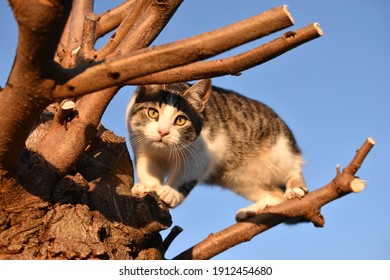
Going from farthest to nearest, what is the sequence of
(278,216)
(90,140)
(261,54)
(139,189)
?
1. (139,189)
2. (278,216)
3. (90,140)
4. (261,54)

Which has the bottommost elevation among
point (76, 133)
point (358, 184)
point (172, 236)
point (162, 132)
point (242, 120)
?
point (172, 236)

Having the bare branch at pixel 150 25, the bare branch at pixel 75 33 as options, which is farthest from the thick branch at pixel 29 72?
the bare branch at pixel 75 33

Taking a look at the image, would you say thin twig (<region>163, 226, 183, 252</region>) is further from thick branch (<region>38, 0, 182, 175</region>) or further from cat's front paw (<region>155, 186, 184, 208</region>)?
thick branch (<region>38, 0, 182, 175</region>)

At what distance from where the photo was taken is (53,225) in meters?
2.77

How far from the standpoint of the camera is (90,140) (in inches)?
126

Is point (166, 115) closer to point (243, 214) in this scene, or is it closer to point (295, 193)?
point (243, 214)

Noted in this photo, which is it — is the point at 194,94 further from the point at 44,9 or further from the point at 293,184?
the point at 44,9

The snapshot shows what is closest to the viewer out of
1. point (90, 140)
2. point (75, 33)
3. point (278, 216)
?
point (90, 140)

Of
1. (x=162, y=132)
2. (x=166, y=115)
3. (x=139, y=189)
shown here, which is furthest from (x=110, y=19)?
(x=139, y=189)

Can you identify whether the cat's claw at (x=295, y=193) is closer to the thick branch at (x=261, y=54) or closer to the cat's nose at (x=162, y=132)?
the cat's nose at (x=162, y=132)

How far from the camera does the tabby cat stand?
4492 millimetres

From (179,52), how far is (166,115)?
2.64m

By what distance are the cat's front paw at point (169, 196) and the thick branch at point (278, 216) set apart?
2.16ft

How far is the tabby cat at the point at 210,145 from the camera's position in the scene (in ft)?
14.7
